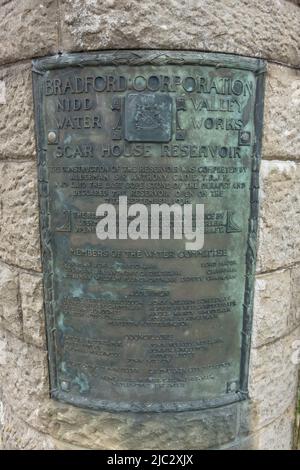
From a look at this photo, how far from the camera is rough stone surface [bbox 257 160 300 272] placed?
1.85 m

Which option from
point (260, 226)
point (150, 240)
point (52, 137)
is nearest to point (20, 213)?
point (52, 137)

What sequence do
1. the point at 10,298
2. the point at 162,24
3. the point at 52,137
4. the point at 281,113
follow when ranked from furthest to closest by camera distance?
1. the point at 10,298
2. the point at 281,113
3. the point at 52,137
4. the point at 162,24

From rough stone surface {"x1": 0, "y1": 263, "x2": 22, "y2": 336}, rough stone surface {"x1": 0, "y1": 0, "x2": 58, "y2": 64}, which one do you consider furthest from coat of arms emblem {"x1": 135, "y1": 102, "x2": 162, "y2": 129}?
rough stone surface {"x1": 0, "y1": 263, "x2": 22, "y2": 336}

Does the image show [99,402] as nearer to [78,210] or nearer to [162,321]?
[162,321]

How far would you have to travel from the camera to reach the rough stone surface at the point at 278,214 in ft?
6.07

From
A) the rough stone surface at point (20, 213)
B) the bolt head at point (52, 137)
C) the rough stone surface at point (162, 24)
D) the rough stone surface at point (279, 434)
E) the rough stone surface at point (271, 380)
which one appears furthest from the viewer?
the rough stone surface at point (279, 434)

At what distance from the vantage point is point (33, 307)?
6.42ft

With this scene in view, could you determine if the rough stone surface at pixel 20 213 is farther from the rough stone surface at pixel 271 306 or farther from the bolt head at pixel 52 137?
the rough stone surface at pixel 271 306

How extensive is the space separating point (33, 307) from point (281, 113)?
1.60 metres

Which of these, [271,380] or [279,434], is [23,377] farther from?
[279,434]

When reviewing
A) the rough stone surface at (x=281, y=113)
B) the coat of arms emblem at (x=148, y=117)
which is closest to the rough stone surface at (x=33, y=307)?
the coat of arms emblem at (x=148, y=117)

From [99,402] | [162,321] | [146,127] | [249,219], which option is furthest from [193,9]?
[99,402]

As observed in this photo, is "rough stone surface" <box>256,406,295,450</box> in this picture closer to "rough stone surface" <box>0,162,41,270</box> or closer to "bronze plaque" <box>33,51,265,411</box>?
"bronze plaque" <box>33,51,265,411</box>

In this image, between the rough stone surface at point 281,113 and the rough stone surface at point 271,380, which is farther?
the rough stone surface at point 271,380
